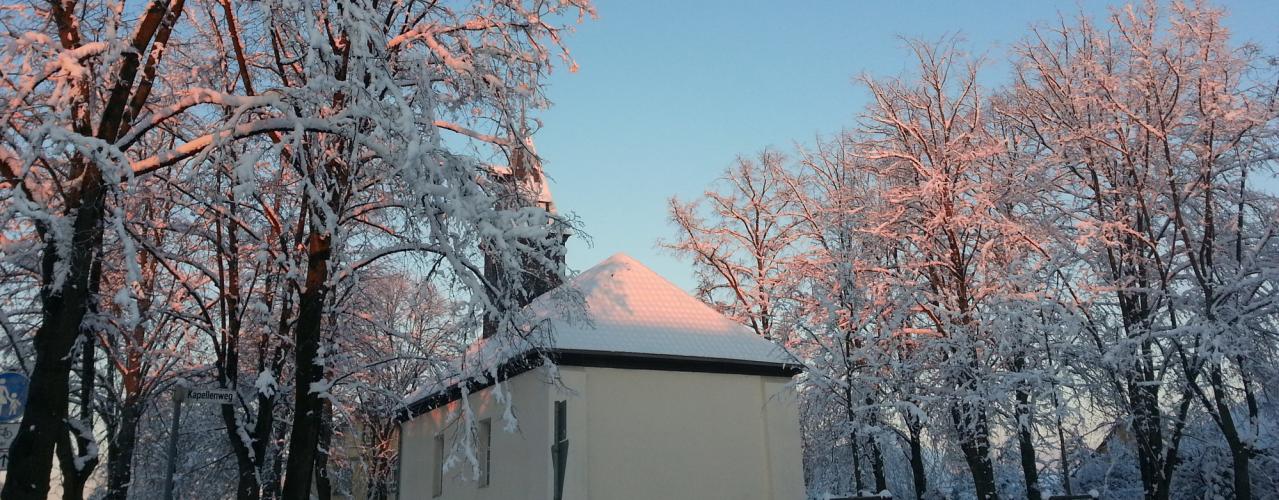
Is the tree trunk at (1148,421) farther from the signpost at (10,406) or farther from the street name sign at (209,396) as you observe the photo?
the signpost at (10,406)

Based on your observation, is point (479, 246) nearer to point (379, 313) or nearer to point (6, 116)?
point (6, 116)

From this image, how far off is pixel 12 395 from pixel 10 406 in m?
0.11

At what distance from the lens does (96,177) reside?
28.0ft

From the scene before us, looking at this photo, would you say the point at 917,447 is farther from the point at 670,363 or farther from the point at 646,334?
the point at 646,334

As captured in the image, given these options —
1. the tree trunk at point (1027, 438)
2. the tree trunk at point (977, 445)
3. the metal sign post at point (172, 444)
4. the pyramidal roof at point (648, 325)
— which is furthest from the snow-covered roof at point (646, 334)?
the tree trunk at point (1027, 438)

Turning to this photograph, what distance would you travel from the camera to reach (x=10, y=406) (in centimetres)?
900

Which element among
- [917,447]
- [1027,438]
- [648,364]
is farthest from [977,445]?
[648,364]

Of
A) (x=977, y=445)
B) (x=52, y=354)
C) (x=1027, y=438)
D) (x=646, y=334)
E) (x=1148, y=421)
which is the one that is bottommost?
(x=977, y=445)

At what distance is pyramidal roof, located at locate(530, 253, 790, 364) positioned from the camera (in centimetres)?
1633

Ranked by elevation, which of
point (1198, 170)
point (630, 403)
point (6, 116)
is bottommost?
point (630, 403)

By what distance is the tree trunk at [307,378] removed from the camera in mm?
10586

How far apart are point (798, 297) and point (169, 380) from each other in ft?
49.8

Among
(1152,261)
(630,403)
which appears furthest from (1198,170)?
(630,403)

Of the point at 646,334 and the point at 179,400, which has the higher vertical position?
the point at 646,334
